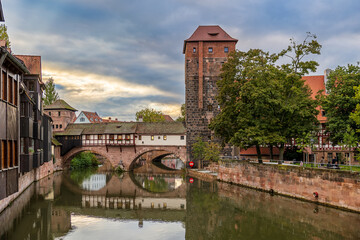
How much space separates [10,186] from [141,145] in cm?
3642

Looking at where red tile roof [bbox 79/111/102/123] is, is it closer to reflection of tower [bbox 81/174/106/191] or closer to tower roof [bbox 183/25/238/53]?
tower roof [bbox 183/25/238/53]

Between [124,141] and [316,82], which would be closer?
[316,82]

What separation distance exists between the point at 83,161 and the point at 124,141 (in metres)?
10.9

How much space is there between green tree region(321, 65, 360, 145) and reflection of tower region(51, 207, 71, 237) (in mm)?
19732

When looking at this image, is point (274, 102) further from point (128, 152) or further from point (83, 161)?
point (83, 161)

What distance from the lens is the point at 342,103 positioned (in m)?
27.4

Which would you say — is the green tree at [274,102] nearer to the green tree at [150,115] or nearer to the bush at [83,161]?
the bush at [83,161]

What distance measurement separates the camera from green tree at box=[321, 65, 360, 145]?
27.1 m

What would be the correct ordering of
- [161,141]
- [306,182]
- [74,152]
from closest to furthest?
[306,182]
[161,141]
[74,152]

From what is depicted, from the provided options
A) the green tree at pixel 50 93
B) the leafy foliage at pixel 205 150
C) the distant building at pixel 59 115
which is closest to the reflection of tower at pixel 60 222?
the leafy foliage at pixel 205 150

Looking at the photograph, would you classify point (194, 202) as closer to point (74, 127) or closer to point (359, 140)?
point (359, 140)

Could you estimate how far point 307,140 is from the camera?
27.4 meters

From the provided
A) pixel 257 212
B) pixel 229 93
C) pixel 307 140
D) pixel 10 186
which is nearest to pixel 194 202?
pixel 257 212

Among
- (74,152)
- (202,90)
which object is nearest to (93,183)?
(74,152)
